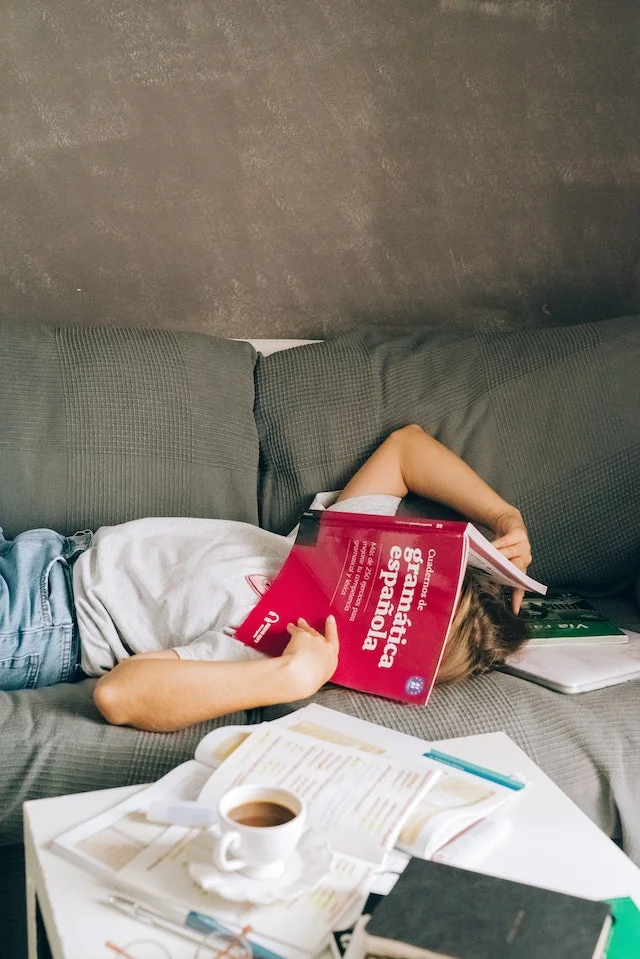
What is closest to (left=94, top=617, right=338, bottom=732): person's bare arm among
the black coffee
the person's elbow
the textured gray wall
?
the person's elbow

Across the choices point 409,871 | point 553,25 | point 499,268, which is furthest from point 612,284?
point 409,871

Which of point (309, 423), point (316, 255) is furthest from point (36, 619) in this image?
point (316, 255)

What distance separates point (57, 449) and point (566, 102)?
1.32 meters

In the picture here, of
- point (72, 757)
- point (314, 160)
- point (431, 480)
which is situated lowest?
point (72, 757)

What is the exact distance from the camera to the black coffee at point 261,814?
2.18 feet

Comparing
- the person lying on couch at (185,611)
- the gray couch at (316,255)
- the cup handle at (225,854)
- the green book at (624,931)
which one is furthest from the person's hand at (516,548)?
the cup handle at (225,854)

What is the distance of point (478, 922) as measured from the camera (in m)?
0.59

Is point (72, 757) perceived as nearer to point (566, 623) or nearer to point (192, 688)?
point (192, 688)

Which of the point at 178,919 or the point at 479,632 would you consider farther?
the point at 479,632

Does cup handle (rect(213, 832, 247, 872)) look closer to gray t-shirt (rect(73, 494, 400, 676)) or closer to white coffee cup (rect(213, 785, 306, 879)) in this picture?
white coffee cup (rect(213, 785, 306, 879))

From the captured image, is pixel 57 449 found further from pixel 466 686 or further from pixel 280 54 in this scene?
pixel 280 54

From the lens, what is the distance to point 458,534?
1131 millimetres

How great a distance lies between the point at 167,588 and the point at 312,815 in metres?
0.60

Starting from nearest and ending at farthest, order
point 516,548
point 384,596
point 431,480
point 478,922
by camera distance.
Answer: point 478,922, point 384,596, point 516,548, point 431,480
